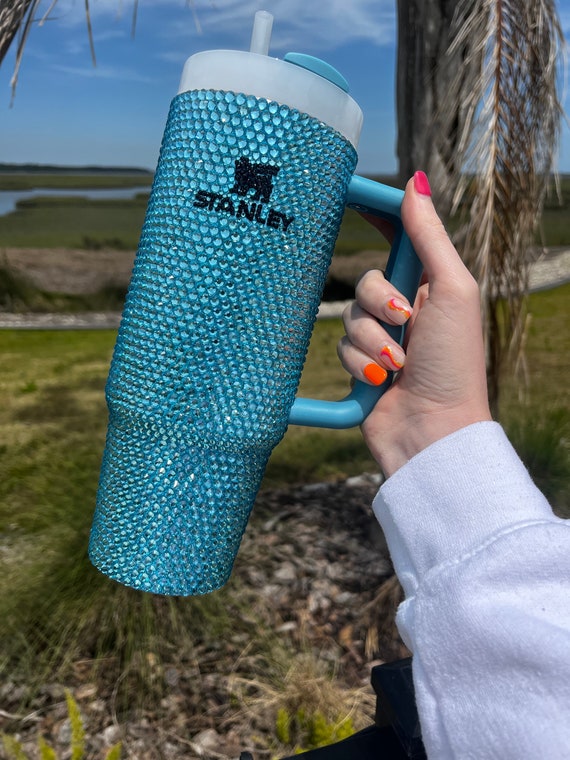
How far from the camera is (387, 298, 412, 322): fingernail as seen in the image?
737 millimetres

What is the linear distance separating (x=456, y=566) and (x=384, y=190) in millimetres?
408

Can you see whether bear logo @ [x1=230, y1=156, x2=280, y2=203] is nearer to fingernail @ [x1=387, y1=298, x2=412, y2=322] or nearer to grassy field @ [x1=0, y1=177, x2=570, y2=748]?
fingernail @ [x1=387, y1=298, x2=412, y2=322]

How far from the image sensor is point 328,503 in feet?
7.63

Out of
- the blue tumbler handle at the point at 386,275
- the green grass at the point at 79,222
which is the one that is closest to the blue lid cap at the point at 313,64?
the blue tumbler handle at the point at 386,275

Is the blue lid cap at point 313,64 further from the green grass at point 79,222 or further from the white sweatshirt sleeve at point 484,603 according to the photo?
the green grass at point 79,222

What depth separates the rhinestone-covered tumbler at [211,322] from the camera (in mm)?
606

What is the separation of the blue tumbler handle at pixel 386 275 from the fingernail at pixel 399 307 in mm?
29

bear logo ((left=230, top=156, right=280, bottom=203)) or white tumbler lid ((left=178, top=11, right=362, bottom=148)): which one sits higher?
white tumbler lid ((left=178, top=11, right=362, bottom=148))

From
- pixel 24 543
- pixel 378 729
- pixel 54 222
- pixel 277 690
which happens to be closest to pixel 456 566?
pixel 378 729

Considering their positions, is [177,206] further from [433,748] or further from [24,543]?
[24,543]

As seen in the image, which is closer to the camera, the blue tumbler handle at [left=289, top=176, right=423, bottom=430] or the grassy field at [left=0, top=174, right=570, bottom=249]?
the blue tumbler handle at [left=289, top=176, right=423, bottom=430]

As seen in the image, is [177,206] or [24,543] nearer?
[177,206]

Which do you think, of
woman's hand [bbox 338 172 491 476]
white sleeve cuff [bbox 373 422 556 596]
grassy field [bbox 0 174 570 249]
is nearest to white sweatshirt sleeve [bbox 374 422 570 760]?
white sleeve cuff [bbox 373 422 556 596]

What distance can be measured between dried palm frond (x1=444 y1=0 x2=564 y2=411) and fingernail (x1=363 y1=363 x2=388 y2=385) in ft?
2.53
